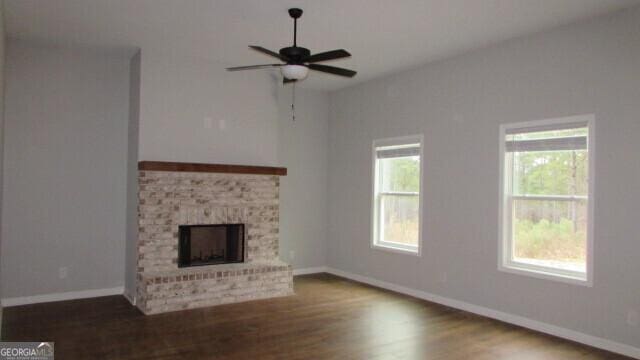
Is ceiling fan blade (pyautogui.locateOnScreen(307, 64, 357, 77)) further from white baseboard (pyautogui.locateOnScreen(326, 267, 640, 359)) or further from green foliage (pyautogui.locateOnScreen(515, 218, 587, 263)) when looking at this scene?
white baseboard (pyautogui.locateOnScreen(326, 267, 640, 359))

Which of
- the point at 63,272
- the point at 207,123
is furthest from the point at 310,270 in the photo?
the point at 63,272

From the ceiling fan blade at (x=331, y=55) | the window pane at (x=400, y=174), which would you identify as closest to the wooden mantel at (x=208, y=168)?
the window pane at (x=400, y=174)

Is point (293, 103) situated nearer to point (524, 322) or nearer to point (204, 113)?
point (204, 113)

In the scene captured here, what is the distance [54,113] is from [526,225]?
17.4 feet

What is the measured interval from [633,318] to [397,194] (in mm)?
3037

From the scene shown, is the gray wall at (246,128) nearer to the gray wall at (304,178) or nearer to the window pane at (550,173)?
the gray wall at (304,178)

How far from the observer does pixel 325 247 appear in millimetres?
7371

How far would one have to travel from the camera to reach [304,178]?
7.16 m

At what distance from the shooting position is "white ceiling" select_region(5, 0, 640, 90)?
3.92 metres

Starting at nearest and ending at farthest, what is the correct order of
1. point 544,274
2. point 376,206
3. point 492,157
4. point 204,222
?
1. point 544,274
2. point 492,157
3. point 204,222
4. point 376,206

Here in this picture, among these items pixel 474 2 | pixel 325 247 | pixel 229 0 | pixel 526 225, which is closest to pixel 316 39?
pixel 229 0

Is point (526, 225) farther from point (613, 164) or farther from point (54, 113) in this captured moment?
point (54, 113)

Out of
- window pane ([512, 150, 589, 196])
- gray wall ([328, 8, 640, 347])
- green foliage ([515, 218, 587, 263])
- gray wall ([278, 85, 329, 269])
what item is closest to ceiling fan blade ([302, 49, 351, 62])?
gray wall ([328, 8, 640, 347])

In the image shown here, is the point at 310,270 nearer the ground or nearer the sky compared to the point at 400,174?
nearer the ground
